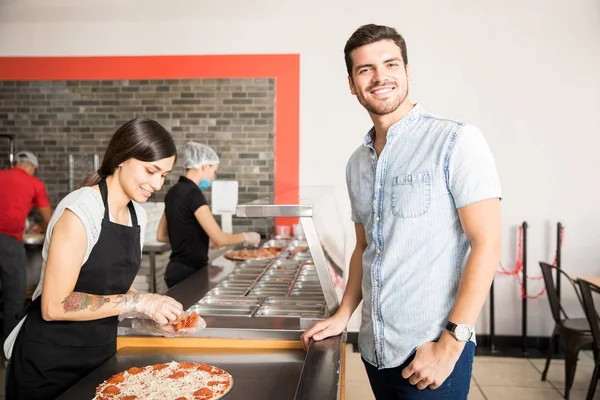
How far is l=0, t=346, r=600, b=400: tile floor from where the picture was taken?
390cm

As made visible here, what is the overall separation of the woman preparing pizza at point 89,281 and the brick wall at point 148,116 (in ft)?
10.5

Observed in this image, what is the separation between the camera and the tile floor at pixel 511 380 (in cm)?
390

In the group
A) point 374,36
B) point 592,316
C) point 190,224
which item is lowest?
point 592,316

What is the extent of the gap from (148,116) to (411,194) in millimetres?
4116

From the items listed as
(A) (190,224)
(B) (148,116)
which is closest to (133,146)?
(A) (190,224)

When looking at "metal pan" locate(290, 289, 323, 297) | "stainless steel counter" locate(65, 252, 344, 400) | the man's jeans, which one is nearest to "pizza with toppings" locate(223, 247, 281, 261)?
"metal pan" locate(290, 289, 323, 297)

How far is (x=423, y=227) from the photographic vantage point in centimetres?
156

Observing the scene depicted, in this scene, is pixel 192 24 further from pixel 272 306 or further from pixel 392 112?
pixel 392 112

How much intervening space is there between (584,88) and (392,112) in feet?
13.2

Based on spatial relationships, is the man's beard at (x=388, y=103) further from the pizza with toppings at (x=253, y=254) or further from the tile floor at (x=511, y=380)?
the tile floor at (x=511, y=380)

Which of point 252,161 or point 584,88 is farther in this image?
point 252,161

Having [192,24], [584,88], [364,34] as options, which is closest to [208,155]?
[192,24]

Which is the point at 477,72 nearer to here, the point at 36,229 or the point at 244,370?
the point at 244,370

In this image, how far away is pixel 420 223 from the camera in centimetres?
156
